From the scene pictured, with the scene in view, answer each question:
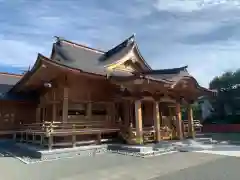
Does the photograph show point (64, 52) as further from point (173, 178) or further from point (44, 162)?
point (173, 178)

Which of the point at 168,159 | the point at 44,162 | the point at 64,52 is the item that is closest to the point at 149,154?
the point at 168,159

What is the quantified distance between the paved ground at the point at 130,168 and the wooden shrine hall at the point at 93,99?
192cm

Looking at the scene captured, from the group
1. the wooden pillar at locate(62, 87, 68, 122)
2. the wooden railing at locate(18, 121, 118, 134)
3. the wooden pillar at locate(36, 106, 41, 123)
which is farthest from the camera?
the wooden pillar at locate(36, 106, 41, 123)

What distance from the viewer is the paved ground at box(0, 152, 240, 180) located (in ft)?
18.7

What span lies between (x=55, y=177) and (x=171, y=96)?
26.5 ft

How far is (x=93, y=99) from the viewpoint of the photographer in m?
11.7

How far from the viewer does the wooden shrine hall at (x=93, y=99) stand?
10.1 meters

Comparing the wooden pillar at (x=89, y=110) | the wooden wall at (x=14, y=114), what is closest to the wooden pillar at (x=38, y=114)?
the wooden wall at (x=14, y=114)

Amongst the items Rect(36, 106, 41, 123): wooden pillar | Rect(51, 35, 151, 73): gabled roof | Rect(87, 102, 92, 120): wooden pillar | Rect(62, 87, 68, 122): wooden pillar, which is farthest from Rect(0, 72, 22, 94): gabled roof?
Rect(87, 102, 92, 120): wooden pillar

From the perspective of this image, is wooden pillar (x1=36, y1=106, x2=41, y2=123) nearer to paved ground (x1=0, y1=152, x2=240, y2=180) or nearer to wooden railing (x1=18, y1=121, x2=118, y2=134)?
wooden railing (x1=18, y1=121, x2=118, y2=134)

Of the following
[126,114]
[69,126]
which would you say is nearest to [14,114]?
[69,126]

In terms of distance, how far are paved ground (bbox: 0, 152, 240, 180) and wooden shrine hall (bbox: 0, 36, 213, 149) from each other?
1916mm

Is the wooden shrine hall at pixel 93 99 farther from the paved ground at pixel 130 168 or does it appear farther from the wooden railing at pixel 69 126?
the paved ground at pixel 130 168

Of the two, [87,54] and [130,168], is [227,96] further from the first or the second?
[130,168]
